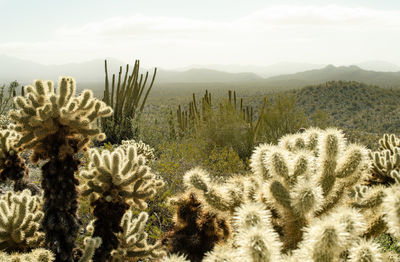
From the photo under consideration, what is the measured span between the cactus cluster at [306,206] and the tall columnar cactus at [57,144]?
821mm

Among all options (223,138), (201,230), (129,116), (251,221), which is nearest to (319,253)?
(251,221)

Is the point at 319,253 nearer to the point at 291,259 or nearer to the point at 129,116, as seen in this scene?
the point at 291,259

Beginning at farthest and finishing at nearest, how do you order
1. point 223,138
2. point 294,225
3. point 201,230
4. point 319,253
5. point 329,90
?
1. point 329,90
2. point 223,138
3. point 201,230
4. point 294,225
5. point 319,253

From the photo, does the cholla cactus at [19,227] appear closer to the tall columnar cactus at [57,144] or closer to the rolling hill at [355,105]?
the tall columnar cactus at [57,144]

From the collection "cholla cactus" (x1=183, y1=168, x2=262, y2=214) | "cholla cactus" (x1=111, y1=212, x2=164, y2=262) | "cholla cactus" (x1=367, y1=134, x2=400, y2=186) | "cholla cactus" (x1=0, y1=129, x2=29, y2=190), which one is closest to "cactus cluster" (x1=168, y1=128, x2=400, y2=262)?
"cholla cactus" (x1=183, y1=168, x2=262, y2=214)

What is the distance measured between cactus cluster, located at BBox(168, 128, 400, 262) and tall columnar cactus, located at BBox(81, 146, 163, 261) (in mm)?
503

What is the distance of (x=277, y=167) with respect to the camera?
9.29 feet

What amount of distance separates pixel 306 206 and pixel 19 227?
2176 mm

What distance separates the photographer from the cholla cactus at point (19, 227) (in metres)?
2.55

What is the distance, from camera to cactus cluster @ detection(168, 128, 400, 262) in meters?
1.92

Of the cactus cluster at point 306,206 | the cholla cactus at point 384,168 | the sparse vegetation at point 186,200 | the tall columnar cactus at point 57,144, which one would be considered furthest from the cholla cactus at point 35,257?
the cholla cactus at point 384,168

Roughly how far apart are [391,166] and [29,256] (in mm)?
3485

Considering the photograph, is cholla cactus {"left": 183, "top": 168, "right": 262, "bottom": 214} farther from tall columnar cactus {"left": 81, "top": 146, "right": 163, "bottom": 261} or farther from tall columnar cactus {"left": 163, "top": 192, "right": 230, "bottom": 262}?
tall columnar cactus {"left": 81, "top": 146, "right": 163, "bottom": 261}

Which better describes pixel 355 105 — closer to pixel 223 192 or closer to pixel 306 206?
pixel 223 192
